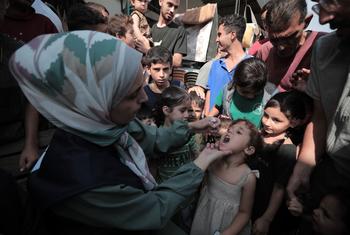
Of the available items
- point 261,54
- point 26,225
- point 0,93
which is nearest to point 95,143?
point 26,225

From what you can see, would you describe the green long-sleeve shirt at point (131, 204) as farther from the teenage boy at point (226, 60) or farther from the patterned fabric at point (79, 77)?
the teenage boy at point (226, 60)

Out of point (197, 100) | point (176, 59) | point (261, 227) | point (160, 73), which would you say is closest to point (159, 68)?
point (160, 73)

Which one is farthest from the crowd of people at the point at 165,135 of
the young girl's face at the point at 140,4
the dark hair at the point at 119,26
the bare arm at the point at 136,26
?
the young girl's face at the point at 140,4

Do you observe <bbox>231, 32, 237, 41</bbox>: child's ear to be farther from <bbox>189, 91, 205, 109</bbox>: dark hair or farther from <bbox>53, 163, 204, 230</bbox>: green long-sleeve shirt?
<bbox>53, 163, 204, 230</bbox>: green long-sleeve shirt

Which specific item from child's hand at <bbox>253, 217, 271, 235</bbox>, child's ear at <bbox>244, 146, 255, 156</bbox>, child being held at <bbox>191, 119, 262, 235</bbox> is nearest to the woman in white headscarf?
child being held at <bbox>191, 119, 262, 235</bbox>

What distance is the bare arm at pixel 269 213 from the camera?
7.12 feet

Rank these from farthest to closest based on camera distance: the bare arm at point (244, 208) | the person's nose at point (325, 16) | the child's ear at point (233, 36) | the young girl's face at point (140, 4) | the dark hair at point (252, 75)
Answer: the young girl's face at point (140, 4) < the child's ear at point (233, 36) < the dark hair at point (252, 75) < the bare arm at point (244, 208) < the person's nose at point (325, 16)

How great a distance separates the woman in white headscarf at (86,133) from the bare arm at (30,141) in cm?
49

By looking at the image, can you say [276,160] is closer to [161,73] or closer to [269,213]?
[269,213]

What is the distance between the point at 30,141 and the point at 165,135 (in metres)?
0.90

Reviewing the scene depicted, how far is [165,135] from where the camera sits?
6.71 ft

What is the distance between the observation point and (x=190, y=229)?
7.57 feet

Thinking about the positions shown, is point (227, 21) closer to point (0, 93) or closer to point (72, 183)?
point (0, 93)

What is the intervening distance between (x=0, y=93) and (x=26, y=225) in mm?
871
